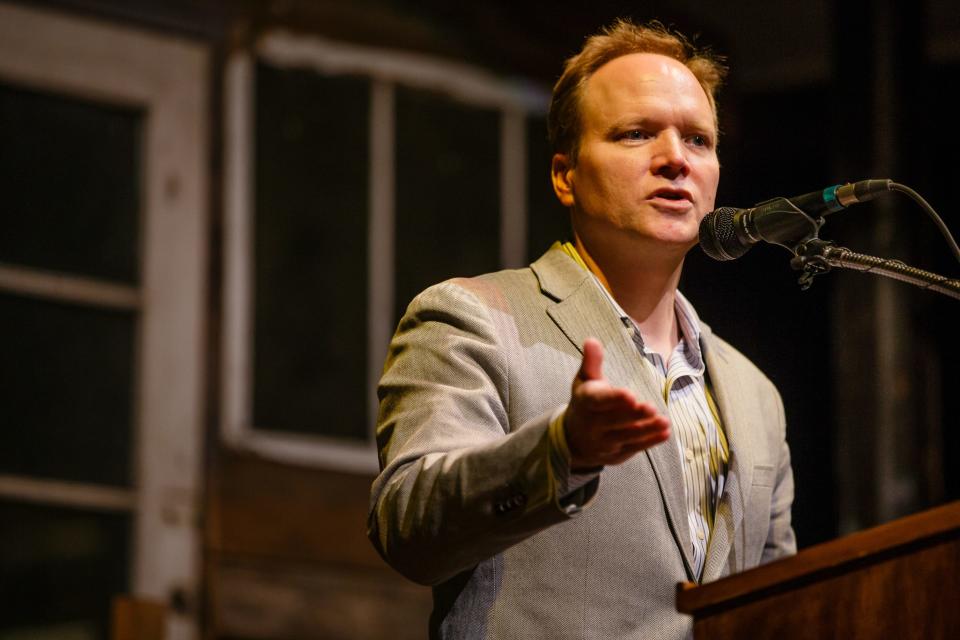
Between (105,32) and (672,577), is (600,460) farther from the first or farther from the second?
(105,32)

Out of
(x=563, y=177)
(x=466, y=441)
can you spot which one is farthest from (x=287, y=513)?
(x=466, y=441)

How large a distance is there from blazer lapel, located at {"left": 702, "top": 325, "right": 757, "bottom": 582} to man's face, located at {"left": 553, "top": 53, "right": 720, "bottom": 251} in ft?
0.78

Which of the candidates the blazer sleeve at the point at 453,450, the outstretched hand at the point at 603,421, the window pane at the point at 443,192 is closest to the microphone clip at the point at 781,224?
the blazer sleeve at the point at 453,450

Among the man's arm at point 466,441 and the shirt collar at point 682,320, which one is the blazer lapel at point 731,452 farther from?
the man's arm at point 466,441

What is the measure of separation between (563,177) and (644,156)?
8.3 inches

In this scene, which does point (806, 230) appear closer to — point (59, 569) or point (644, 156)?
point (644, 156)

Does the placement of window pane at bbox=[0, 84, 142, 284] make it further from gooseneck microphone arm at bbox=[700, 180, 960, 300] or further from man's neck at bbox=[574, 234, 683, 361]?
gooseneck microphone arm at bbox=[700, 180, 960, 300]

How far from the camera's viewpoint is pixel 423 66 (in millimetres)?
5086

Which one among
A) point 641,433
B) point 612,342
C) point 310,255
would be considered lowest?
point 641,433

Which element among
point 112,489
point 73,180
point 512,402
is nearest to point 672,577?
point 512,402

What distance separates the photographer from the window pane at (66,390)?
4.04 meters

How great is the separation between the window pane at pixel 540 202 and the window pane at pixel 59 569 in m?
1.86

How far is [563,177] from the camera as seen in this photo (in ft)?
7.90

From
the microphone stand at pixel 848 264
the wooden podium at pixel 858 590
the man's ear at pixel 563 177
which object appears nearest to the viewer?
the wooden podium at pixel 858 590
